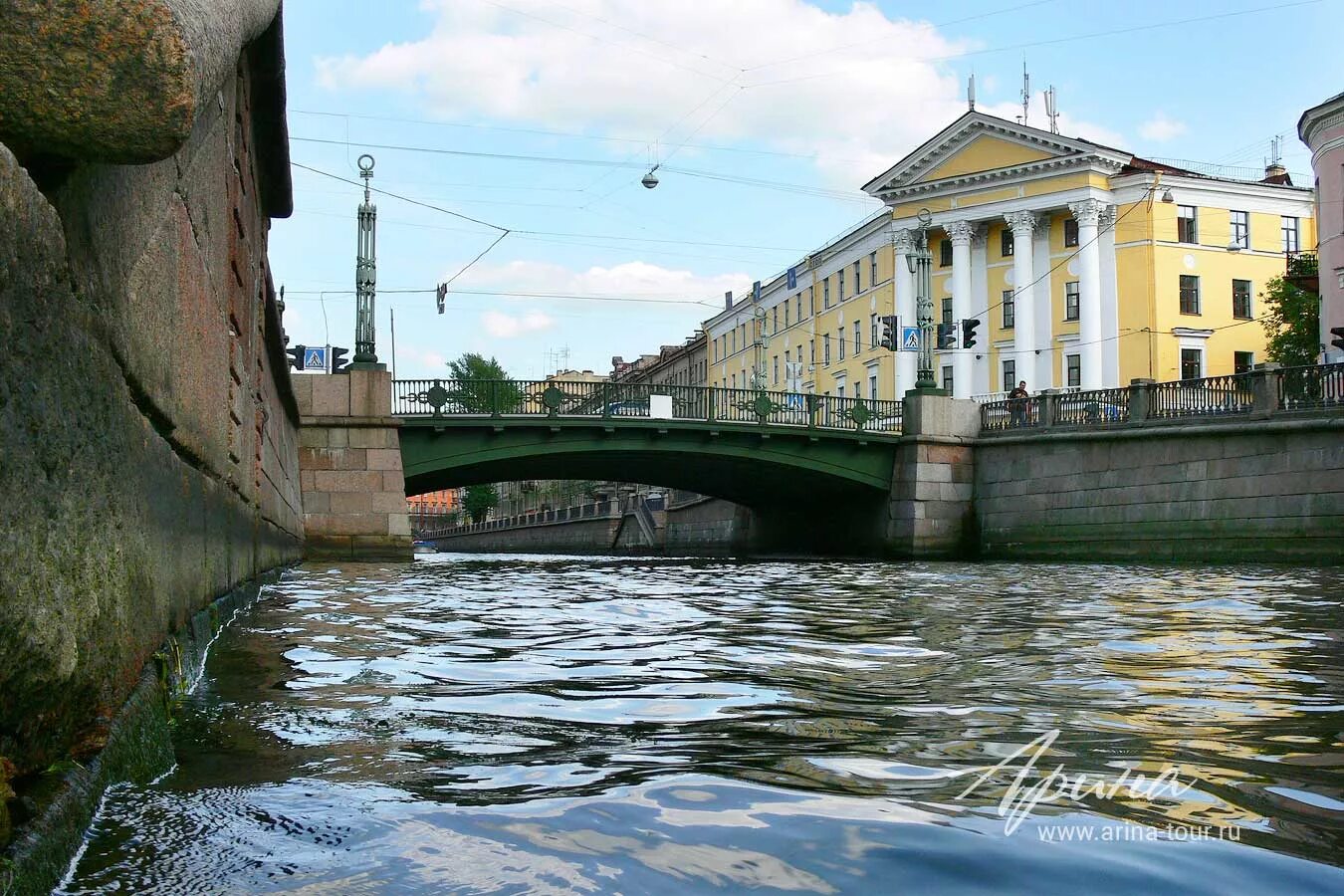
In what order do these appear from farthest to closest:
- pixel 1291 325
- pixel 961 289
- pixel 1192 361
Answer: pixel 961 289, pixel 1192 361, pixel 1291 325

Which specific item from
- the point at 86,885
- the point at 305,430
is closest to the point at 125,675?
the point at 86,885

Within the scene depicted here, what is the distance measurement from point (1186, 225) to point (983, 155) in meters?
8.04

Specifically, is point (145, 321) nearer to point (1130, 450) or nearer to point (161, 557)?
point (161, 557)

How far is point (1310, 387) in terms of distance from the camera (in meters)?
23.8

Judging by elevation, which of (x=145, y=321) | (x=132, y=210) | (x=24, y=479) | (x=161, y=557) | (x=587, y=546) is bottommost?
(x=587, y=546)

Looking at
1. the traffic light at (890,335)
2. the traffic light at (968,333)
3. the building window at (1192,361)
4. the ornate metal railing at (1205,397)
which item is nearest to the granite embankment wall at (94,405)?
the ornate metal railing at (1205,397)

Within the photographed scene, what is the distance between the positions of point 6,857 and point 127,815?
76 centimetres

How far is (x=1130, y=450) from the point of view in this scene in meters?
27.2

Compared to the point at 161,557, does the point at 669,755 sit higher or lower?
lower

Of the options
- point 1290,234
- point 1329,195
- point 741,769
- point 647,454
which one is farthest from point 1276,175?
point 741,769

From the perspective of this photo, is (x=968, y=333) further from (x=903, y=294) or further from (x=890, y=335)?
(x=903, y=294)

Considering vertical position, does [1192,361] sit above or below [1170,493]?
above

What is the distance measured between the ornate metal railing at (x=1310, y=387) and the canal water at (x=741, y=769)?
17.5 m

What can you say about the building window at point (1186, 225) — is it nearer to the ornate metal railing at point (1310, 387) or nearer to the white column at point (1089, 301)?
the white column at point (1089, 301)
